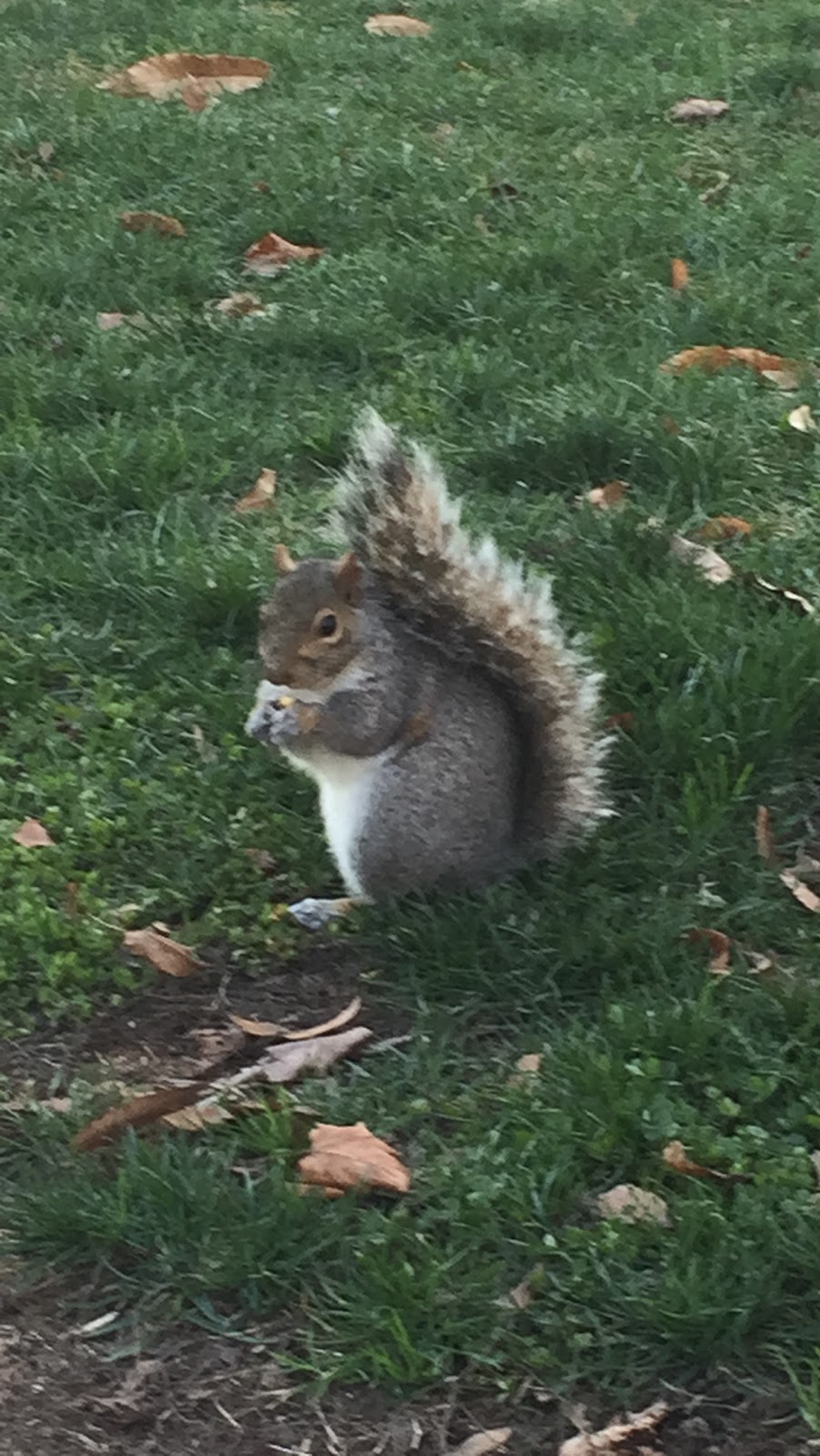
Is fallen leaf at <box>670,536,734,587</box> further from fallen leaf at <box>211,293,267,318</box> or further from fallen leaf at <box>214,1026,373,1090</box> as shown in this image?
fallen leaf at <box>211,293,267,318</box>

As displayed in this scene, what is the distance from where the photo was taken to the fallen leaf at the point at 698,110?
576 centimetres

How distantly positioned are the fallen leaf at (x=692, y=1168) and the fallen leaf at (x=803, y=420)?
2113 millimetres

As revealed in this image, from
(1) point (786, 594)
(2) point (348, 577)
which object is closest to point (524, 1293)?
(2) point (348, 577)

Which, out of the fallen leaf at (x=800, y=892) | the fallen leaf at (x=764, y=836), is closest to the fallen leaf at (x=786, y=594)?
the fallen leaf at (x=764, y=836)

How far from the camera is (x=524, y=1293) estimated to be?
7.00ft

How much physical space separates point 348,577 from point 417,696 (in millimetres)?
202

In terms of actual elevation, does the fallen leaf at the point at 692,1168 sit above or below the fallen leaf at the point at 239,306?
above

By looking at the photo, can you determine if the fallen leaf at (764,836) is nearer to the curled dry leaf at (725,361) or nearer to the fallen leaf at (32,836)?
the fallen leaf at (32,836)

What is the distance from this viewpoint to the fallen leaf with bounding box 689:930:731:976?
2600mm

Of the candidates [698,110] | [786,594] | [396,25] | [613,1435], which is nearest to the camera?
[613,1435]

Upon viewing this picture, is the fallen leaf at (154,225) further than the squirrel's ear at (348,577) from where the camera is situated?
Yes

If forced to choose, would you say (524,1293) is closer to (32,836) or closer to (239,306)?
(32,836)

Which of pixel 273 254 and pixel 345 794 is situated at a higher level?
pixel 345 794

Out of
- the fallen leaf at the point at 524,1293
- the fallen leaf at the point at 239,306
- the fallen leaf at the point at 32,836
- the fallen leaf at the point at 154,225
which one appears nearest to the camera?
the fallen leaf at the point at 524,1293
